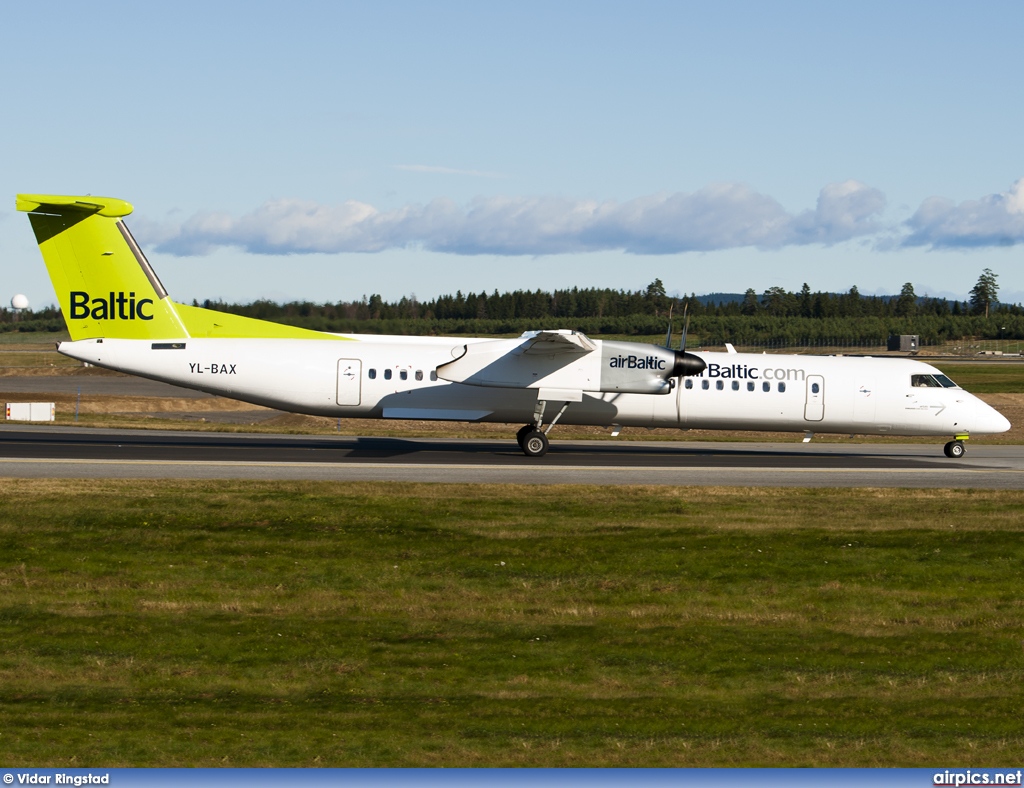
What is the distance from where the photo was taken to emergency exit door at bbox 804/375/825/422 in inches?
1183

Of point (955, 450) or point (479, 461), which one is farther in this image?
point (955, 450)

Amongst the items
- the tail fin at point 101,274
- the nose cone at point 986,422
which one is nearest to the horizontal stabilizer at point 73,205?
the tail fin at point 101,274

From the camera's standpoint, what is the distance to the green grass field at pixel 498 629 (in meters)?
9.83

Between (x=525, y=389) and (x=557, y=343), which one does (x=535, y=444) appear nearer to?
(x=525, y=389)

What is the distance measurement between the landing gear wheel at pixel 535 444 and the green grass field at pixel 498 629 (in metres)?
7.12

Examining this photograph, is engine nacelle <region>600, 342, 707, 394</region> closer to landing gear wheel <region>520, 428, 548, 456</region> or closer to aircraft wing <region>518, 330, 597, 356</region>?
aircraft wing <region>518, 330, 597, 356</region>

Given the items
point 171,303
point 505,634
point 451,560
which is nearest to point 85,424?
point 171,303

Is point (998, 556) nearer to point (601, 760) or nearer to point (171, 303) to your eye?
point (601, 760)

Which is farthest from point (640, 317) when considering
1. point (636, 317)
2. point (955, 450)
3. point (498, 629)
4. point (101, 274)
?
point (498, 629)

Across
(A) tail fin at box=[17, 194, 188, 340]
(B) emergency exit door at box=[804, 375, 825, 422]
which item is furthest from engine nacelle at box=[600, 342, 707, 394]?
(A) tail fin at box=[17, 194, 188, 340]

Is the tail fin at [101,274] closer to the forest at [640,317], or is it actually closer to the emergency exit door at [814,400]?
the forest at [640,317]

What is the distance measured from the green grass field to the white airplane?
645 cm

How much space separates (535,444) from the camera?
97.0 feet

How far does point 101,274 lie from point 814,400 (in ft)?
67.0
